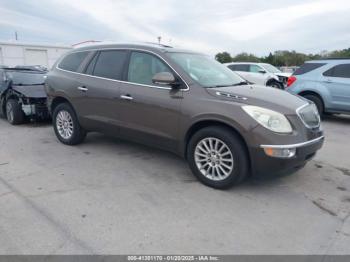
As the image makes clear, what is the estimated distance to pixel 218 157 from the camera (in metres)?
3.67

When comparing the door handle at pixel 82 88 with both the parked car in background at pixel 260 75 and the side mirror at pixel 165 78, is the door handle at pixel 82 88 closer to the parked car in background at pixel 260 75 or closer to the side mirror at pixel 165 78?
the side mirror at pixel 165 78

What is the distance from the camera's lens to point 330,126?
7781mm

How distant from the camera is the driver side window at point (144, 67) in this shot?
4.19 metres

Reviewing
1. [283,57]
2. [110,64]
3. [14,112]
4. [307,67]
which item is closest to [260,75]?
[307,67]

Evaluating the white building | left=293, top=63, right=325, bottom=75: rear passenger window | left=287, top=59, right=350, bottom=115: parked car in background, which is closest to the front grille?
left=287, top=59, right=350, bottom=115: parked car in background

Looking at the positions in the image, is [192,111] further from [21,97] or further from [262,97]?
[21,97]

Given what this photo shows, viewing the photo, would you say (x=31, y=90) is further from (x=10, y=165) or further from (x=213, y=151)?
(x=213, y=151)

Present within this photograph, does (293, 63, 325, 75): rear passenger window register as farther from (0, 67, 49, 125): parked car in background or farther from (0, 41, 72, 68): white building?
(0, 41, 72, 68): white building

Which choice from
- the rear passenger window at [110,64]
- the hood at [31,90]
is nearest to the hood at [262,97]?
the rear passenger window at [110,64]

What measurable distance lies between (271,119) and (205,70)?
4.67 ft

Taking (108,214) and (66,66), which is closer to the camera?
(108,214)

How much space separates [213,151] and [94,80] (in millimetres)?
2361

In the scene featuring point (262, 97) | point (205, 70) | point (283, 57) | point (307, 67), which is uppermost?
point (283, 57)

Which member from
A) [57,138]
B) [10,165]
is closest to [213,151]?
[10,165]
